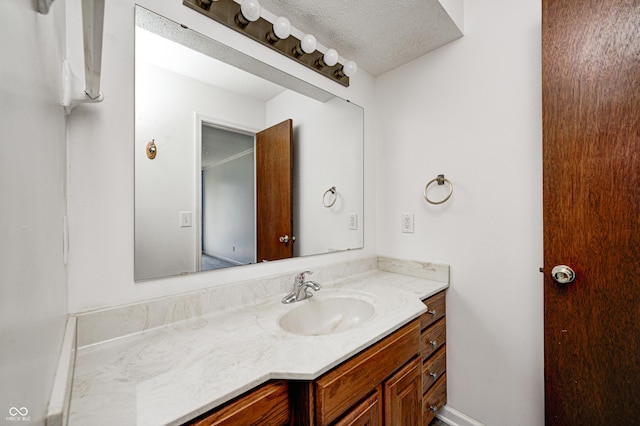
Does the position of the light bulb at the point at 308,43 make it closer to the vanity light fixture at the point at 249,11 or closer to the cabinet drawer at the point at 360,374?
the vanity light fixture at the point at 249,11

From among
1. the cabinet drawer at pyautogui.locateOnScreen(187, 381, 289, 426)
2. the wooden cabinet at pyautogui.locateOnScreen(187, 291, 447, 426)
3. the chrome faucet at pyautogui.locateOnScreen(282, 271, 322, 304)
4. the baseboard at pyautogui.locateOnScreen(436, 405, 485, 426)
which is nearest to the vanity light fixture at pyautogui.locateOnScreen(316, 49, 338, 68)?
the chrome faucet at pyautogui.locateOnScreen(282, 271, 322, 304)

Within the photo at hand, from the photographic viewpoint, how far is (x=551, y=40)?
3.39 feet

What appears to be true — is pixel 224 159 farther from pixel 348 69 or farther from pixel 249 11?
→ pixel 348 69

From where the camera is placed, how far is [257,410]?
0.61 m

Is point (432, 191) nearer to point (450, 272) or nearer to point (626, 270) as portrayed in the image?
point (450, 272)

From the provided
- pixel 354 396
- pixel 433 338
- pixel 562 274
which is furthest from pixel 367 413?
pixel 562 274

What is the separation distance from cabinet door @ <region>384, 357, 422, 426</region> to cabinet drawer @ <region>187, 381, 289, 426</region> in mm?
389

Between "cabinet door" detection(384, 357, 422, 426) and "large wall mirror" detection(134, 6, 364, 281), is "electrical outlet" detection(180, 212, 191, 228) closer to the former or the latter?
"large wall mirror" detection(134, 6, 364, 281)

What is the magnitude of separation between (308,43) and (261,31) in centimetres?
22

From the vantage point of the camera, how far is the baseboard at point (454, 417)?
1319mm

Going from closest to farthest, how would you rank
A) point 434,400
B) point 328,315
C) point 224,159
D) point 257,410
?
point 257,410
point 224,159
point 328,315
point 434,400

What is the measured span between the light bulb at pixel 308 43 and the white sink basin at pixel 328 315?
1.18 metres

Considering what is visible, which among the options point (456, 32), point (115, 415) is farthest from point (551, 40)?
point (115, 415)

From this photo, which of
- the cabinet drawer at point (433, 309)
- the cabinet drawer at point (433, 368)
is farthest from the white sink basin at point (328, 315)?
the cabinet drawer at point (433, 368)
